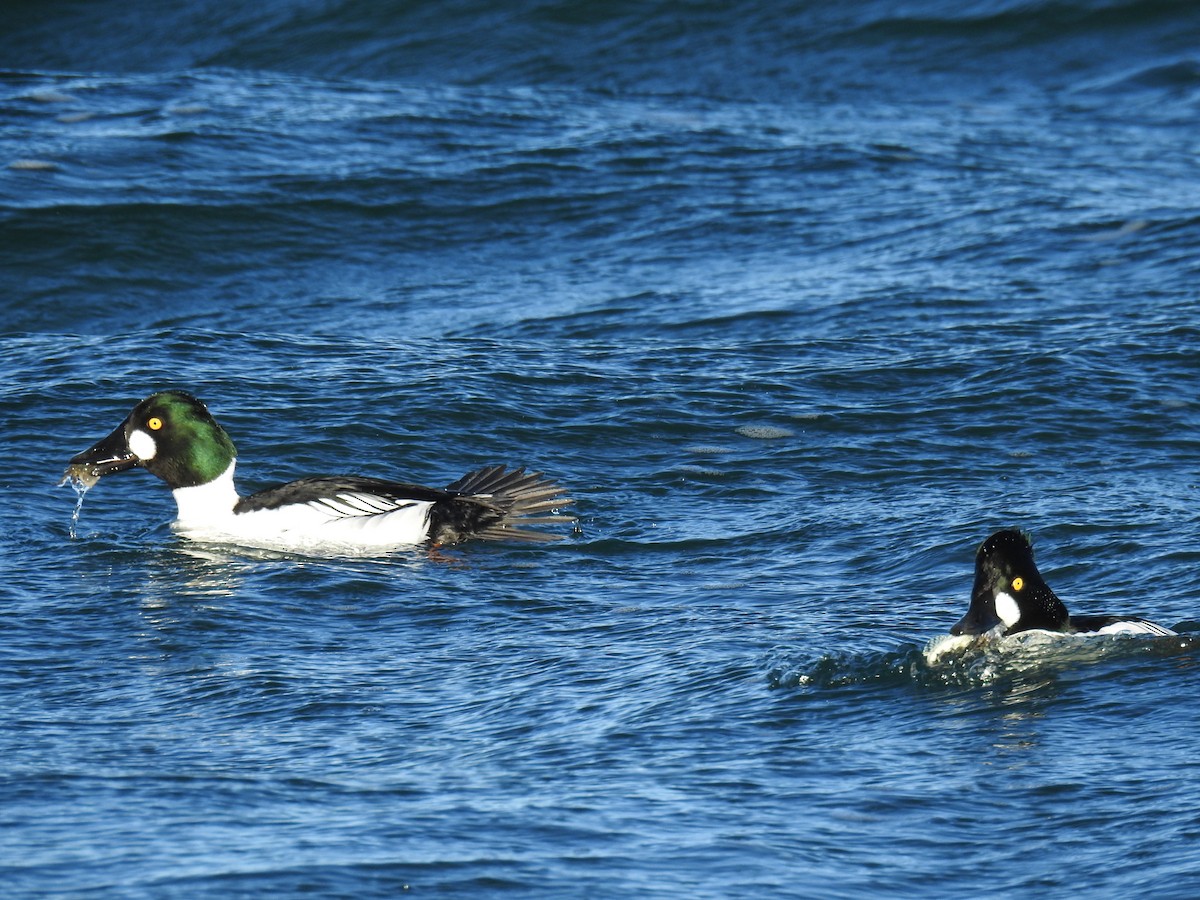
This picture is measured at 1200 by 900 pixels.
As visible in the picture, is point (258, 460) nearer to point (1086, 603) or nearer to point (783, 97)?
point (1086, 603)

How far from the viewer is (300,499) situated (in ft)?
28.3

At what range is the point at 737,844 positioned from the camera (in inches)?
205

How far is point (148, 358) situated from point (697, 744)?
657cm

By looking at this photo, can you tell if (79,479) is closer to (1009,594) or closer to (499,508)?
(499,508)

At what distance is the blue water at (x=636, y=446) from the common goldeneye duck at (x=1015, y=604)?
11 centimetres

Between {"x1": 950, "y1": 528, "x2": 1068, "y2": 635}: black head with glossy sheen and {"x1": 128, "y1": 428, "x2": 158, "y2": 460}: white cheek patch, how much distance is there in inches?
162

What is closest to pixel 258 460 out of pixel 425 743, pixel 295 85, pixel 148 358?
pixel 148 358

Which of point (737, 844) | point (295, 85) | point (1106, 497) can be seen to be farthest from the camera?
point (295, 85)

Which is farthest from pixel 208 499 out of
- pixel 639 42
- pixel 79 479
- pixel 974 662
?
pixel 639 42

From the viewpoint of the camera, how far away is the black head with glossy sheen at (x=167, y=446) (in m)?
8.88

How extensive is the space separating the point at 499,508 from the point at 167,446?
1630 millimetres

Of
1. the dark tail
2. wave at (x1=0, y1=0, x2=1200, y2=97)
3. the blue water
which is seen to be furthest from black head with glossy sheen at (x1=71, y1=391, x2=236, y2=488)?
Answer: wave at (x1=0, y1=0, x2=1200, y2=97)

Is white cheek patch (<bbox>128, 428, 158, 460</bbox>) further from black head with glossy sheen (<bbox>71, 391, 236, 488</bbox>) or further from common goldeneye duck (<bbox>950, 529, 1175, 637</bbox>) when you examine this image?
common goldeneye duck (<bbox>950, 529, 1175, 637</bbox>)

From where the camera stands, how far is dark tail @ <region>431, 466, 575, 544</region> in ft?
28.5
